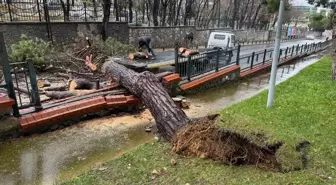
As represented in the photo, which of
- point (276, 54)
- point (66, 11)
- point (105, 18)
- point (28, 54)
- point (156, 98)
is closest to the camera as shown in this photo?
point (156, 98)

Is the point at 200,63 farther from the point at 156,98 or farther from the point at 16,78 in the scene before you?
the point at 16,78

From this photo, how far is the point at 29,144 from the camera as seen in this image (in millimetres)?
4891

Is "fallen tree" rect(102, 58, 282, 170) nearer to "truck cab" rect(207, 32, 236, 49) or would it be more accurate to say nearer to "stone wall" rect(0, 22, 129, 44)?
"stone wall" rect(0, 22, 129, 44)

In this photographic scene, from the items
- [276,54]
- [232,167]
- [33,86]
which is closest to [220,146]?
[232,167]

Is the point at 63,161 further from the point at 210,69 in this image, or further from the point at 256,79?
the point at 256,79

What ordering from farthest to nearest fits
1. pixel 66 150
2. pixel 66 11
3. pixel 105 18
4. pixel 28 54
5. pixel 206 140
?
pixel 66 11 → pixel 105 18 → pixel 28 54 → pixel 66 150 → pixel 206 140

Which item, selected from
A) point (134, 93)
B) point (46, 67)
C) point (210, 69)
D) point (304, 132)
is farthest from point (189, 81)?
point (46, 67)

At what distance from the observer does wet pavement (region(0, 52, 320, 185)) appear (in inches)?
157

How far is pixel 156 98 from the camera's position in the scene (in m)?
5.64

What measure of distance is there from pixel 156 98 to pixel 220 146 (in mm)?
2011

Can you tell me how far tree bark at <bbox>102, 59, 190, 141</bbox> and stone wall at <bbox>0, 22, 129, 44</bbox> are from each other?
27.6ft

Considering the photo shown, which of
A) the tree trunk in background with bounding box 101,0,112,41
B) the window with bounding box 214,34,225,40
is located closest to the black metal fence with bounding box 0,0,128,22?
the tree trunk in background with bounding box 101,0,112,41

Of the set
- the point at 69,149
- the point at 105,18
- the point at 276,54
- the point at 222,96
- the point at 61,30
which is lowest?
the point at 222,96

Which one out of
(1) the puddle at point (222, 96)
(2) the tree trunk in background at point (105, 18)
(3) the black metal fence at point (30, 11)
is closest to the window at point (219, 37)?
(1) the puddle at point (222, 96)
